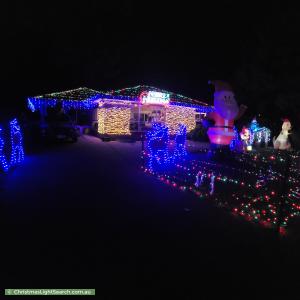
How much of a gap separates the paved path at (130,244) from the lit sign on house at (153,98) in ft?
47.5

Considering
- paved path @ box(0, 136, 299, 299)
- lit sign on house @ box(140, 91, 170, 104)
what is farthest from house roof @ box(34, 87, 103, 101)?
paved path @ box(0, 136, 299, 299)

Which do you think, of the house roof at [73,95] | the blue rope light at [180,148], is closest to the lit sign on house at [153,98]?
the house roof at [73,95]

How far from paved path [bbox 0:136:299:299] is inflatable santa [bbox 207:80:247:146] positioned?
434 centimetres

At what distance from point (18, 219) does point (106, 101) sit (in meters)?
16.3

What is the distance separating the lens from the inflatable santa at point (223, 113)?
1084cm

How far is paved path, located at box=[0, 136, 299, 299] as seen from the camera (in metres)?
3.55

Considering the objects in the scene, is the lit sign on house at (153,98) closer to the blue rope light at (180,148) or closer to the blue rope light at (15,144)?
the blue rope light at (180,148)

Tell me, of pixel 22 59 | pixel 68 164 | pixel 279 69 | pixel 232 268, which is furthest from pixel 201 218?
pixel 22 59

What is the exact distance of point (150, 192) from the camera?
7320mm

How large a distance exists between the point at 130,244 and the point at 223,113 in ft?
24.7

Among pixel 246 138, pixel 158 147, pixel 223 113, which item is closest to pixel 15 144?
pixel 158 147

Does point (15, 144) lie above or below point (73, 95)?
below

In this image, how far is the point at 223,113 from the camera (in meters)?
10.8

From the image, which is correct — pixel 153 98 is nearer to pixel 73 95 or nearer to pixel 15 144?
pixel 73 95
